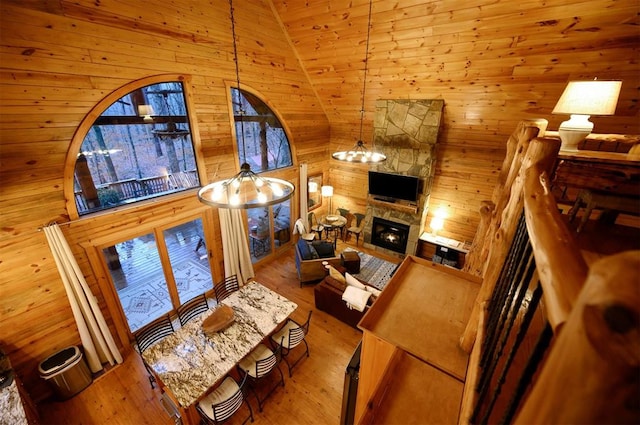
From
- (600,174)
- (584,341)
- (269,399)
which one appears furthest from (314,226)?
(584,341)

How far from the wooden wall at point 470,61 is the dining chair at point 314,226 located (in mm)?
3015

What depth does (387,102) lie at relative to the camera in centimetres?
587

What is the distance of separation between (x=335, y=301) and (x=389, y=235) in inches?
122

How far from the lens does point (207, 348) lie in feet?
10.9

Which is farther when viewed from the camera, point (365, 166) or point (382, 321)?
point (365, 166)

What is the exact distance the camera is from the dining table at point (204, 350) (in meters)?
2.93

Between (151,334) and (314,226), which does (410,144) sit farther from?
(151,334)

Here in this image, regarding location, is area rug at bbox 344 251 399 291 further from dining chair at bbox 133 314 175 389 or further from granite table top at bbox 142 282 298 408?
dining chair at bbox 133 314 175 389

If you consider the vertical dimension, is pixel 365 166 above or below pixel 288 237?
above

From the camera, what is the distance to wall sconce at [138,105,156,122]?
3775 millimetres

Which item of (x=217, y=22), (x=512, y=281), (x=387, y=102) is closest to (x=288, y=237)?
(x=387, y=102)

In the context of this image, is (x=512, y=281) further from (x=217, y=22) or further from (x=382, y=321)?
(x=217, y=22)

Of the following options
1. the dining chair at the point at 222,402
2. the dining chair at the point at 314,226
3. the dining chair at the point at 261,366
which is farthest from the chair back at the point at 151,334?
the dining chair at the point at 314,226

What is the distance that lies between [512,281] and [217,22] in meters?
5.03
